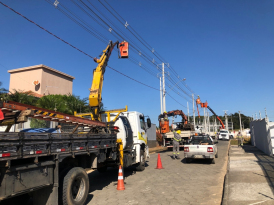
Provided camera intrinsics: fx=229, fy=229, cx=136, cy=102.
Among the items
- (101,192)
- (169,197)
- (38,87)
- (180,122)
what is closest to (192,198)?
(169,197)

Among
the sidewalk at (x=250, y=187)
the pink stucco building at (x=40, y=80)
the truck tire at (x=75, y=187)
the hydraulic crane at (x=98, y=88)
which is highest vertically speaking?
the pink stucco building at (x=40, y=80)

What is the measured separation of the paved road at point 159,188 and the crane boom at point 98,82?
→ 2.86 m

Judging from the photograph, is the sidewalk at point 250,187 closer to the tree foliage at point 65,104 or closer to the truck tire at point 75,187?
the truck tire at point 75,187

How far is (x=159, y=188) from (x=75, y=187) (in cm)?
295

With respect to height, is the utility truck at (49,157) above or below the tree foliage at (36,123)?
below

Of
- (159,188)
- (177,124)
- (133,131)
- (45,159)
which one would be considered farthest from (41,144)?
(177,124)

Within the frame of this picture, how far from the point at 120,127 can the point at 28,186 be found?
513 centimetres

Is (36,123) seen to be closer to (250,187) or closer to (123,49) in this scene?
(123,49)

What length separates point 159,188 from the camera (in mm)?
7344

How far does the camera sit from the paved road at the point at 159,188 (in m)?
6.12

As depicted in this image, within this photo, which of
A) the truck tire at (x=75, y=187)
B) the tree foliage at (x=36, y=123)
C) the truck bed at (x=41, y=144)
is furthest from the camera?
the tree foliage at (x=36, y=123)

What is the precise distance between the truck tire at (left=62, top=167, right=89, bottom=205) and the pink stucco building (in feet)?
91.2

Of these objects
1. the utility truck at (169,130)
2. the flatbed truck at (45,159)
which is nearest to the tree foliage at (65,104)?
the utility truck at (169,130)

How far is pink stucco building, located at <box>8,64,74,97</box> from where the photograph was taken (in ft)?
108
